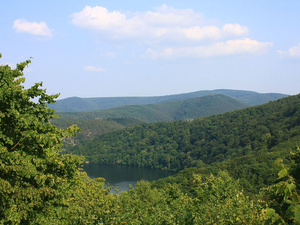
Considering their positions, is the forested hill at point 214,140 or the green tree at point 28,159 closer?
the green tree at point 28,159

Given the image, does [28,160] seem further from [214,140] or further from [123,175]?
[214,140]

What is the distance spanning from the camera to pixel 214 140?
160m

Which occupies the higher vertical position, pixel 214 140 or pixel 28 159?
pixel 28 159

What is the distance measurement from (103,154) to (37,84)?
A: 179 meters

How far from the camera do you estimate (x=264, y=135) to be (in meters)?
127

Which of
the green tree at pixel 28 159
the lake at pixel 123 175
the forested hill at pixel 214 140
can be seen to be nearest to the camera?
the green tree at pixel 28 159

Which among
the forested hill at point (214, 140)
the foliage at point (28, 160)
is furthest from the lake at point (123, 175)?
the foliage at point (28, 160)

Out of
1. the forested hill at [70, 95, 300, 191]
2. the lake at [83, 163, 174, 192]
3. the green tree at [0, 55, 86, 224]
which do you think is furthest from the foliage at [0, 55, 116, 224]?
the lake at [83, 163, 174, 192]

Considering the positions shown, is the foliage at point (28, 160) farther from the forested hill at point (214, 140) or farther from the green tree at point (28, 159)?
the forested hill at point (214, 140)

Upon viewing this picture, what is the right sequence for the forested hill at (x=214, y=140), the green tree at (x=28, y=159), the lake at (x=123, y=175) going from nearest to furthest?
the green tree at (x=28, y=159) → the lake at (x=123, y=175) → the forested hill at (x=214, y=140)

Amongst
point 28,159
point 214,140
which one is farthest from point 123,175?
point 28,159

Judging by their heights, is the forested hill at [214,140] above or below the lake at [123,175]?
above

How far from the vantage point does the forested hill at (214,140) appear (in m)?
126

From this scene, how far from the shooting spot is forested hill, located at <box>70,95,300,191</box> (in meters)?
126
